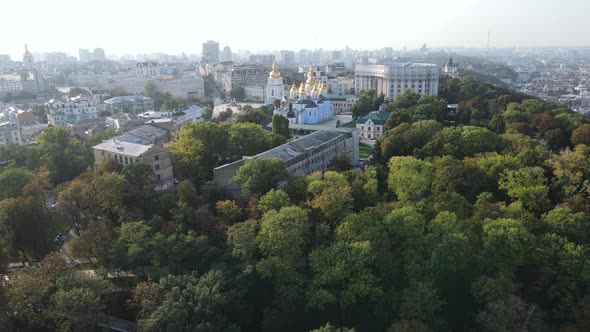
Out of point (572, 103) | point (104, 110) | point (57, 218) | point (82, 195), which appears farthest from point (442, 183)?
point (572, 103)

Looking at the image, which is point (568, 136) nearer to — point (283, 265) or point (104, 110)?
point (283, 265)

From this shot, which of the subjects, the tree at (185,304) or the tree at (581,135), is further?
the tree at (581,135)

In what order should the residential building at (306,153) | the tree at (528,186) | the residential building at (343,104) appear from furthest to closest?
the residential building at (343,104) < the residential building at (306,153) < the tree at (528,186)

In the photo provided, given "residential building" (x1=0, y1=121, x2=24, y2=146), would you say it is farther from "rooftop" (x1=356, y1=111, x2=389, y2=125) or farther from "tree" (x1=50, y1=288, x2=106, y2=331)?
"rooftop" (x1=356, y1=111, x2=389, y2=125)

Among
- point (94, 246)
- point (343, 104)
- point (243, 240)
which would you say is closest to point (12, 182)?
point (94, 246)

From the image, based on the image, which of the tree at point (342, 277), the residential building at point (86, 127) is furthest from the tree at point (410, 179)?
the residential building at point (86, 127)

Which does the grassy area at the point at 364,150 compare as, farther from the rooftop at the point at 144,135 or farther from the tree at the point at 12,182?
the tree at the point at 12,182
